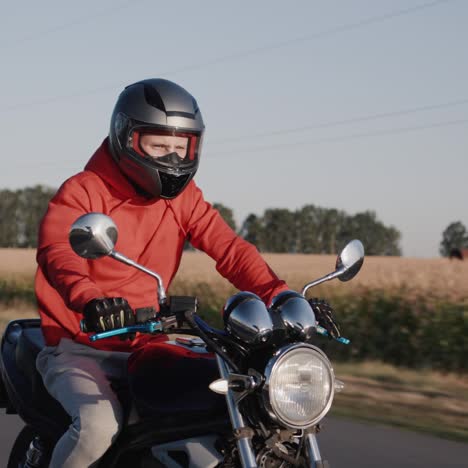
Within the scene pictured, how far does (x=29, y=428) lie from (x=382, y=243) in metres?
55.4

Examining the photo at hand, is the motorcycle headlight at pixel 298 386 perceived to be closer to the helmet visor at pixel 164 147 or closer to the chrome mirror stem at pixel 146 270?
the chrome mirror stem at pixel 146 270

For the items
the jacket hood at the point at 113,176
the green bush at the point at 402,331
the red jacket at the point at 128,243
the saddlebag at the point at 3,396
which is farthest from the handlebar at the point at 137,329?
the green bush at the point at 402,331

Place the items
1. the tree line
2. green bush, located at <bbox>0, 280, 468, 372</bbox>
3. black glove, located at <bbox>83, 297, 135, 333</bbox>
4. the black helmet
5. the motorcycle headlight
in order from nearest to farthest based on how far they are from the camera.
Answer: the motorcycle headlight < black glove, located at <bbox>83, 297, 135, 333</bbox> < the black helmet < green bush, located at <bbox>0, 280, 468, 372</bbox> < the tree line

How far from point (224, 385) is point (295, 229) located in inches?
2363

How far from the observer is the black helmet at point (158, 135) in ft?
11.8

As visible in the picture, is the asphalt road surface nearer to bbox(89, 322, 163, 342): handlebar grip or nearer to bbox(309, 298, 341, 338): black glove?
bbox(309, 298, 341, 338): black glove

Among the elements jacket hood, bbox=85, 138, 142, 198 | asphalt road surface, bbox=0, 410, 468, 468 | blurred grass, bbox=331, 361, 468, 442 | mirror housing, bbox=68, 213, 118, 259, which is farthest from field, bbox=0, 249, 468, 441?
mirror housing, bbox=68, 213, 118, 259

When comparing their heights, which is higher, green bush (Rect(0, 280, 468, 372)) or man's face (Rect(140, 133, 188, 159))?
man's face (Rect(140, 133, 188, 159))

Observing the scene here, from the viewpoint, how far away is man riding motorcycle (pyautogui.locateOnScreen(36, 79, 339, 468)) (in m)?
3.34

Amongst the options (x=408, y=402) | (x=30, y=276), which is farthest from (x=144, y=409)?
(x=30, y=276)

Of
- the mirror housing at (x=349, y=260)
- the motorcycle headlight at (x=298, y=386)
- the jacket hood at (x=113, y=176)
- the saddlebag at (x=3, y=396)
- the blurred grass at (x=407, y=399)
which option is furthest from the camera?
the blurred grass at (x=407, y=399)

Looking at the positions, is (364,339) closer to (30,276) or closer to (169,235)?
(169,235)

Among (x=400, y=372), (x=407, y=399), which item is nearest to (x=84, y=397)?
(x=407, y=399)

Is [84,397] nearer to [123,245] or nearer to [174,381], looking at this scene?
[174,381]
